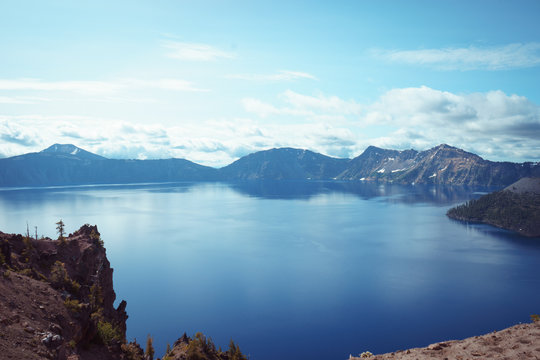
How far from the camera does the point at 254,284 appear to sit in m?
90.8

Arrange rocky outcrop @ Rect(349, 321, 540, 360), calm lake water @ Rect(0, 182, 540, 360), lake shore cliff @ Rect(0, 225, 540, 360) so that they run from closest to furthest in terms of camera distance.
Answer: lake shore cliff @ Rect(0, 225, 540, 360) → rocky outcrop @ Rect(349, 321, 540, 360) → calm lake water @ Rect(0, 182, 540, 360)

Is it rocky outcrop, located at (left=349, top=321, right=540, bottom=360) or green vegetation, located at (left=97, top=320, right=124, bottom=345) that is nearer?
rocky outcrop, located at (left=349, top=321, right=540, bottom=360)

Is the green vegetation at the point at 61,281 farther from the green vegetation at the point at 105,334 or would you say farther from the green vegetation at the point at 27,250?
the green vegetation at the point at 105,334

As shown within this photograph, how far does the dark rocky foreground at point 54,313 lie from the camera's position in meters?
20.4

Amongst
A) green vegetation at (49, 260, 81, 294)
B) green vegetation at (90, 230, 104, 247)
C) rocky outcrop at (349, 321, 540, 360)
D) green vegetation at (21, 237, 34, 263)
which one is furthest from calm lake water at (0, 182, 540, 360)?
rocky outcrop at (349, 321, 540, 360)

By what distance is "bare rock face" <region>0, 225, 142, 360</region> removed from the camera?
2036cm

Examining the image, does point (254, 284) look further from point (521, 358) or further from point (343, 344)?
point (521, 358)

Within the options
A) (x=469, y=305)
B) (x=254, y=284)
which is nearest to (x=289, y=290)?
(x=254, y=284)

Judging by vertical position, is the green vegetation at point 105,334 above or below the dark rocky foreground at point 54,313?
below

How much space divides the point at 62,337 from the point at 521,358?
28542mm

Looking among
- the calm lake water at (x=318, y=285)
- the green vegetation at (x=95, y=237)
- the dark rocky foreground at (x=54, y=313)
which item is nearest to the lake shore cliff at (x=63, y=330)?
the dark rocky foreground at (x=54, y=313)

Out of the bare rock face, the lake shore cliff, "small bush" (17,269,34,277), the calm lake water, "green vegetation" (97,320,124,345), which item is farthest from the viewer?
the calm lake water

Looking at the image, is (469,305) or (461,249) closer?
(469,305)

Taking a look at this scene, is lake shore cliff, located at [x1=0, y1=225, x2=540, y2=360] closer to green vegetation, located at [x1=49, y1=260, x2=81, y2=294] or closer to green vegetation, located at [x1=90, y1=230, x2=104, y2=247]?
green vegetation, located at [x1=49, y1=260, x2=81, y2=294]
